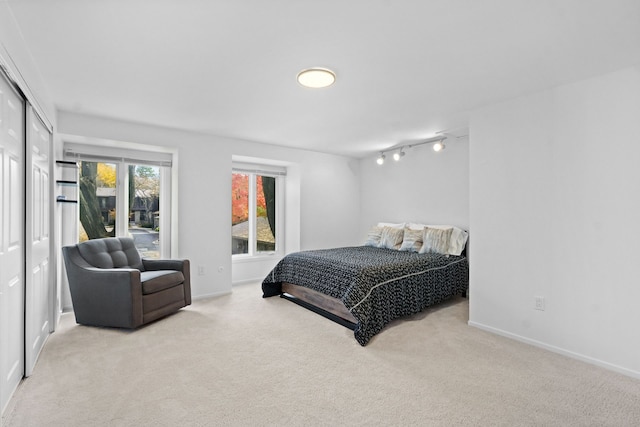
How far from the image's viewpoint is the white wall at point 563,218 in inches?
93.7

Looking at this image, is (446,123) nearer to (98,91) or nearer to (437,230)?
(437,230)

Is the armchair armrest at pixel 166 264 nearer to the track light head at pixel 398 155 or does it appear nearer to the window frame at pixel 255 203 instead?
the window frame at pixel 255 203

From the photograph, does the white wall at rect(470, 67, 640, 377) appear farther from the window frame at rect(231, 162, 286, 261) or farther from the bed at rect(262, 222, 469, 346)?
the window frame at rect(231, 162, 286, 261)

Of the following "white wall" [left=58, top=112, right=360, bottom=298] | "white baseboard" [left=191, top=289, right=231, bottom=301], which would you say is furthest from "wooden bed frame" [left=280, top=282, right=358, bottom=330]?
"white wall" [left=58, top=112, right=360, bottom=298]

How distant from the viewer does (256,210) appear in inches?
217

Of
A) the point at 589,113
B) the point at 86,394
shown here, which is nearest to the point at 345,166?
the point at 589,113

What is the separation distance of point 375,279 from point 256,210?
2.94m

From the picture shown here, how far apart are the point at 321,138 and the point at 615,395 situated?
12.7 feet

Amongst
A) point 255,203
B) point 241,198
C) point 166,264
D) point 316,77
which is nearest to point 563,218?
point 316,77

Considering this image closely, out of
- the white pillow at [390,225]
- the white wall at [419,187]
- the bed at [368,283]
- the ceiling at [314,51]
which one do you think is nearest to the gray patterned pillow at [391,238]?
the white pillow at [390,225]

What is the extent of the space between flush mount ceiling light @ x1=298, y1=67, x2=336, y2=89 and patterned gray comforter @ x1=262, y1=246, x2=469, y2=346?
1818mm

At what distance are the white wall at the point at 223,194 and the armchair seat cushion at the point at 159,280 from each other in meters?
→ 0.62

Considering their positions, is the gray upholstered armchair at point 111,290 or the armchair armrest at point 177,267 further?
the armchair armrest at point 177,267

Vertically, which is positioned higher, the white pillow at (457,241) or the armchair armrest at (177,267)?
the white pillow at (457,241)
